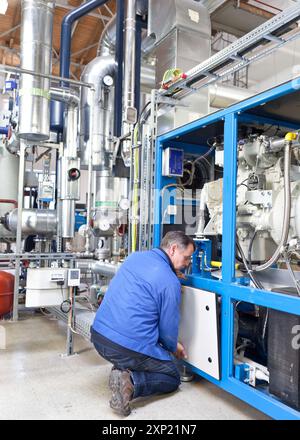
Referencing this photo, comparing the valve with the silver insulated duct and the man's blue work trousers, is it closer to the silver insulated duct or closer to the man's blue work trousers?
the silver insulated duct

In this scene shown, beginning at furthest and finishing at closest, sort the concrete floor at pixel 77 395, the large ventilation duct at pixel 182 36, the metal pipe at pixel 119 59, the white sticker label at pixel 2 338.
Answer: the metal pipe at pixel 119 59 → the large ventilation duct at pixel 182 36 → the white sticker label at pixel 2 338 → the concrete floor at pixel 77 395

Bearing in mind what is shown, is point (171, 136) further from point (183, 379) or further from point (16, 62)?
point (16, 62)

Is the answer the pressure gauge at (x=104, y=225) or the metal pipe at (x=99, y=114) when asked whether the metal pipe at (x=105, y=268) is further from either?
the metal pipe at (x=99, y=114)

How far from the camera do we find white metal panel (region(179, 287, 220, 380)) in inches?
73.1

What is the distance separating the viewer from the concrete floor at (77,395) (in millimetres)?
1769

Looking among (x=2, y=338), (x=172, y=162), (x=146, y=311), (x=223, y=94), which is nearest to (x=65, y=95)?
(x=223, y=94)

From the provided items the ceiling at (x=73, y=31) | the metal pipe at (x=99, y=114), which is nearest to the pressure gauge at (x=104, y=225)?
the metal pipe at (x=99, y=114)

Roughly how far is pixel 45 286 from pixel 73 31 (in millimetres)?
5244

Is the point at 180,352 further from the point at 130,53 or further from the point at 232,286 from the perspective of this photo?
the point at 130,53

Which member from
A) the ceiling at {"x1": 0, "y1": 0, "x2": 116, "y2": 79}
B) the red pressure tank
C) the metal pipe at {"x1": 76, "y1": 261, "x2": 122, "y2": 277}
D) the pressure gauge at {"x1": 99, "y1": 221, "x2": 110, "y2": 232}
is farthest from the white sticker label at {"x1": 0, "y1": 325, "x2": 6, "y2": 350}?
the ceiling at {"x1": 0, "y1": 0, "x2": 116, "y2": 79}

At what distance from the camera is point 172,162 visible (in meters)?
2.40

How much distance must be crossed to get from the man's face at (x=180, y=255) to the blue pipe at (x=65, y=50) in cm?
308

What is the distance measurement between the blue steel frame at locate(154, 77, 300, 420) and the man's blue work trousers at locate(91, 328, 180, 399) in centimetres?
19

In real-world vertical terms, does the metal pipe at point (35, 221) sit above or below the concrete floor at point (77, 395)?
above
